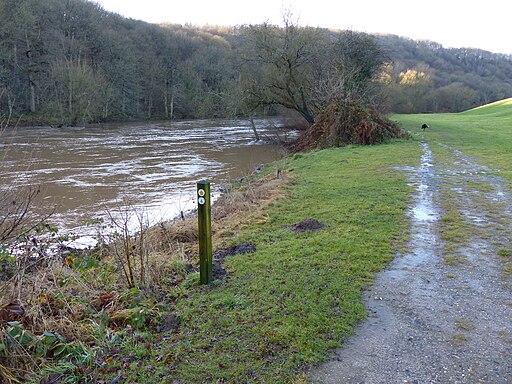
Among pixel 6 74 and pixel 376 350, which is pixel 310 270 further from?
pixel 6 74

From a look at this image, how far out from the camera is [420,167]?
42.5 ft

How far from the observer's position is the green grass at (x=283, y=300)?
3.38 meters

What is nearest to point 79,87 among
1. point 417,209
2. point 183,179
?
point 183,179

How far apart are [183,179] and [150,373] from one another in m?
13.3

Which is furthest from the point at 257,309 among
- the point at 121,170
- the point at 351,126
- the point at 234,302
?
the point at 351,126

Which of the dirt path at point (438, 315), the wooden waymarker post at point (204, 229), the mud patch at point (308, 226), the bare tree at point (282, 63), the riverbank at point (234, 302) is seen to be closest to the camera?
the dirt path at point (438, 315)

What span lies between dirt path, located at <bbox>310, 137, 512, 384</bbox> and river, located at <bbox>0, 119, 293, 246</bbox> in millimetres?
4969

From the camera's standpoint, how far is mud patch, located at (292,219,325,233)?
6.92m

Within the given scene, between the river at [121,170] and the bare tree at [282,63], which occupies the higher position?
the bare tree at [282,63]

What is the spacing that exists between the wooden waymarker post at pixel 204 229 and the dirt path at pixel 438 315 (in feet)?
6.16

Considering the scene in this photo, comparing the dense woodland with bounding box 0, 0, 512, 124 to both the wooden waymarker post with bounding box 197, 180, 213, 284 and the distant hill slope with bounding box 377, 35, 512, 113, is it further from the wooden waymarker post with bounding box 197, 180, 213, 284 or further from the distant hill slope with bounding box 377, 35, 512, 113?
the wooden waymarker post with bounding box 197, 180, 213, 284

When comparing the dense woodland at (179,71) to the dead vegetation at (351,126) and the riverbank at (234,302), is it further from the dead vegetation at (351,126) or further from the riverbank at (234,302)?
the riverbank at (234,302)

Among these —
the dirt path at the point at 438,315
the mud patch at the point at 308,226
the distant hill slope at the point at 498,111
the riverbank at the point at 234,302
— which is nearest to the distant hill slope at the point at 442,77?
the distant hill slope at the point at 498,111

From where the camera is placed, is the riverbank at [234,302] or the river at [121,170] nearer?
the riverbank at [234,302]
